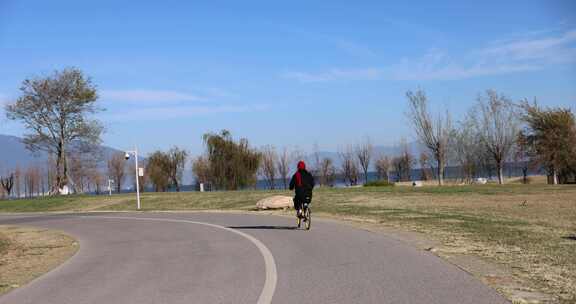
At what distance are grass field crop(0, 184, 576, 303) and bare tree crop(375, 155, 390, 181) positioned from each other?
140 ft

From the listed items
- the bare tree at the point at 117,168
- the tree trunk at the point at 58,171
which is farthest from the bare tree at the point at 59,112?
the bare tree at the point at 117,168

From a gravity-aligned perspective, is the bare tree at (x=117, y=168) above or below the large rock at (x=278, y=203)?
above

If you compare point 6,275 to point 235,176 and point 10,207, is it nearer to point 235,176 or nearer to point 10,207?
point 10,207

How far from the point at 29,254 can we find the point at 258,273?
27.1 feet

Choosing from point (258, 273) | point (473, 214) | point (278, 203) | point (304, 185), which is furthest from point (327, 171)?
point (258, 273)

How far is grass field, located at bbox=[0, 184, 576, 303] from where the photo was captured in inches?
405

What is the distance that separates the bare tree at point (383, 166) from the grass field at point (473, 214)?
140ft

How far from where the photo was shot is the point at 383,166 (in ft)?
269

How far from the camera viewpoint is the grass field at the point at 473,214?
1029 cm

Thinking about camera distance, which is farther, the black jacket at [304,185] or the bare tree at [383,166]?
the bare tree at [383,166]

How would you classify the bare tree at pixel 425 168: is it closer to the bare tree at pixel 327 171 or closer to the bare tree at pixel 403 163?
the bare tree at pixel 403 163

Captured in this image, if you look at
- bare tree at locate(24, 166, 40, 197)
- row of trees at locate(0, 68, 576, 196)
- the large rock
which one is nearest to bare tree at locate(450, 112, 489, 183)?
row of trees at locate(0, 68, 576, 196)

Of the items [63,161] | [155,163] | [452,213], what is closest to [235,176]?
[155,163]

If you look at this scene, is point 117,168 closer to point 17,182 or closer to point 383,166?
point 17,182
